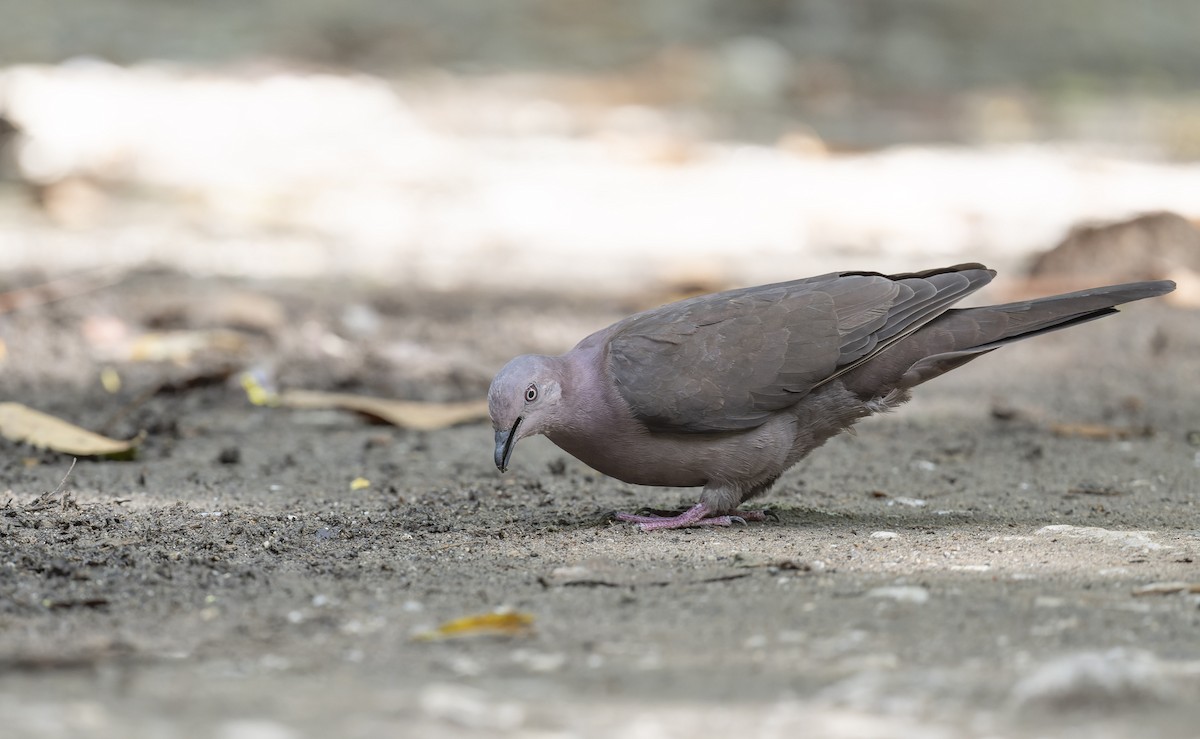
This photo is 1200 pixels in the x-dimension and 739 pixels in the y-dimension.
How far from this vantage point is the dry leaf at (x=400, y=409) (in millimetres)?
5973

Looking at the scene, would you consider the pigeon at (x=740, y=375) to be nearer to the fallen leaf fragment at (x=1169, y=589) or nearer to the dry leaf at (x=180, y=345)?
the fallen leaf fragment at (x=1169, y=589)

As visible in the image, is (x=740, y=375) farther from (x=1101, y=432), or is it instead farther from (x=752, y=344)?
(x=1101, y=432)

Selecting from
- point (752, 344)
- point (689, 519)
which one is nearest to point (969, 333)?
point (752, 344)

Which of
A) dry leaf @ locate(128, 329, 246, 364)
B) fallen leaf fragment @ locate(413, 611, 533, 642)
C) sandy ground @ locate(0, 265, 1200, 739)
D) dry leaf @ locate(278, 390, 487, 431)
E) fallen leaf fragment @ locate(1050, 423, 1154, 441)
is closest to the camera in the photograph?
sandy ground @ locate(0, 265, 1200, 739)

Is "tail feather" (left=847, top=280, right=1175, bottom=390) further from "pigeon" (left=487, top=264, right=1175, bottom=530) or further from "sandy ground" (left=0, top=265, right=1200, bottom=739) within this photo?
"sandy ground" (left=0, top=265, right=1200, bottom=739)

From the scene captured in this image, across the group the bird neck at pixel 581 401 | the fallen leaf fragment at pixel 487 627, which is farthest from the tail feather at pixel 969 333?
the fallen leaf fragment at pixel 487 627

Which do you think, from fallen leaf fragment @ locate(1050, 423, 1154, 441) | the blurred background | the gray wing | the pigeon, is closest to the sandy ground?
fallen leaf fragment @ locate(1050, 423, 1154, 441)

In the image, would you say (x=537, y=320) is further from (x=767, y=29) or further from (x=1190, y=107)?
(x=767, y=29)

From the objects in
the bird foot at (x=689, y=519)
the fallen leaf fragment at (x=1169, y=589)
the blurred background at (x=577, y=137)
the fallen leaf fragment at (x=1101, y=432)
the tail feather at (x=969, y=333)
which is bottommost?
the fallen leaf fragment at (x=1169, y=589)

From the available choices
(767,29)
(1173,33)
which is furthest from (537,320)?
(1173,33)

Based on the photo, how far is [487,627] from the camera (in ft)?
10.3

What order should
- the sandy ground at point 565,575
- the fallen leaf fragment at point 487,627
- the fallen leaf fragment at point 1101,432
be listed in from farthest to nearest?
the fallen leaf fragment at point 1101,432, the fallen leaf fragment at point 487,627, the sandy ground at point 565,575

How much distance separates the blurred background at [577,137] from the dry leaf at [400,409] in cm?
234

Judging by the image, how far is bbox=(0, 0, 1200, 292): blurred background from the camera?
31.5 ft
